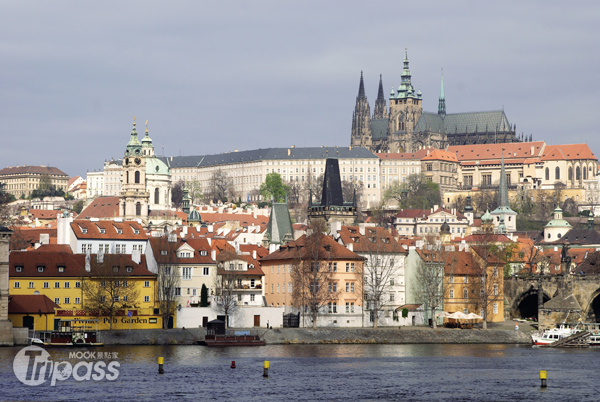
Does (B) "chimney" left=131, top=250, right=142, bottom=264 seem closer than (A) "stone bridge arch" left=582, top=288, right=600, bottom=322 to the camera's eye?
Yes

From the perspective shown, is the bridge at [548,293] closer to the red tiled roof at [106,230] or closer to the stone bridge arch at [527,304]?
the stone bridge arch at [527,304]

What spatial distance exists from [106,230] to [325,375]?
4258cm

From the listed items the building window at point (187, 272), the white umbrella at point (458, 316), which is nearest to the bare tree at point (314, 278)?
the building window at point (187, 272)

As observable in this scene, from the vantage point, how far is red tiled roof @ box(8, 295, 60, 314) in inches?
3100

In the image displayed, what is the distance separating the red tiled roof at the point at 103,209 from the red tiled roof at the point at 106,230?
6295cm

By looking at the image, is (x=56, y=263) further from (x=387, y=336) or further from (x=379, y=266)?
(x=379, y=266)

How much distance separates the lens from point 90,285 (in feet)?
273

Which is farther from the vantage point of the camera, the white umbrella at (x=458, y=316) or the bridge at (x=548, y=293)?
the bridge at (x=548, y=293)

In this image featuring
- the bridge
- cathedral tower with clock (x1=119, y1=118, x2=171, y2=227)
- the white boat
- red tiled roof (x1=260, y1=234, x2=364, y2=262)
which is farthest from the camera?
cathedral tower with clock (x1=119, y1=118, x2=171, y2=227)

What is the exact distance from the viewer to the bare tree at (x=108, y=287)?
8056 cm

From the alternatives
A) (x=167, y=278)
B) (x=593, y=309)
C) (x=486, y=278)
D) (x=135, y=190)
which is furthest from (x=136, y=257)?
(x=135, y=190)

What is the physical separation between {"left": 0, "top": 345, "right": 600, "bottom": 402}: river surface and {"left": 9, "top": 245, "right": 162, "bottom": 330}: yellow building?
15.8 ft

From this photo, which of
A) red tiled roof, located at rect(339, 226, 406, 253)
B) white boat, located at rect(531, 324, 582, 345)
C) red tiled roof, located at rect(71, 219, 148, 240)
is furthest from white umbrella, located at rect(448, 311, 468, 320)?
red tiled roof, located at rect(71, 219, 148, 240)

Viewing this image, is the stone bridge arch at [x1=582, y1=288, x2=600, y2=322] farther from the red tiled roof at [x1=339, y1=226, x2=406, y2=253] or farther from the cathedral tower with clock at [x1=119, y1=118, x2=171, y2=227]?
the cathedral tower with clock at [x1=119, y1=118, x2=171, y2=227]
